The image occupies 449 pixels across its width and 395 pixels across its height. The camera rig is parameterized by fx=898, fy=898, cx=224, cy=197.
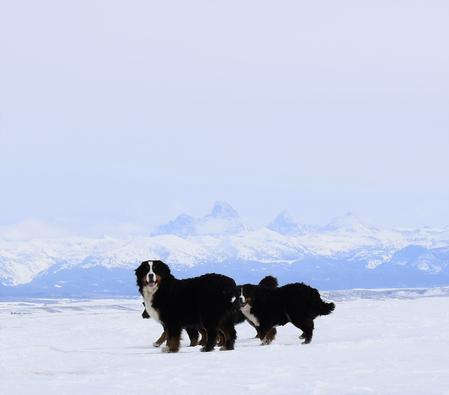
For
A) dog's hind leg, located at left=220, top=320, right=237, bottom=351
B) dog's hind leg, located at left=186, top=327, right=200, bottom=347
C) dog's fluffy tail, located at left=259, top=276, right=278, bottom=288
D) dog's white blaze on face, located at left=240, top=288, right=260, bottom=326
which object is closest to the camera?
dog's hind leg, located at left=220, top=320, right=237, bottom=351

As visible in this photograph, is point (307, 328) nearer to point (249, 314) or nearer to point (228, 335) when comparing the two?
point (249, 314)

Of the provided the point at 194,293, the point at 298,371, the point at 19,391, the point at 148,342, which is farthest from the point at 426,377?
the point at 148,342

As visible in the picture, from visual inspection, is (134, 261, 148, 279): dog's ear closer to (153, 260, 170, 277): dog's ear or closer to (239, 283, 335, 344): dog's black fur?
(153, 260, 170, 277): dog's ear

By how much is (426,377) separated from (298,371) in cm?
179

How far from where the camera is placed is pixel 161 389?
1109 centimetres

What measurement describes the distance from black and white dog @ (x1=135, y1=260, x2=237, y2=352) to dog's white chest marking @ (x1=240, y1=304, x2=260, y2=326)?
49.4 inches

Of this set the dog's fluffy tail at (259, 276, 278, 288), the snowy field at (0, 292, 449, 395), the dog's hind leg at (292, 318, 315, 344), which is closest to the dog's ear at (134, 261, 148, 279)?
the snowy field at (0, 292, 449, 395)

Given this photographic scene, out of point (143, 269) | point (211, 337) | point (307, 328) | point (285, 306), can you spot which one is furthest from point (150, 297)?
point (307, 328)

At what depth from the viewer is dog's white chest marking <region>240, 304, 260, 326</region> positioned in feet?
59.0

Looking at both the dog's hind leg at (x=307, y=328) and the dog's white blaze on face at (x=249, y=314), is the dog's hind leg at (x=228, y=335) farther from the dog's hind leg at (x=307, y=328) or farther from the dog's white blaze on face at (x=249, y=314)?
the dog's hind leg at (x=307, y=328)

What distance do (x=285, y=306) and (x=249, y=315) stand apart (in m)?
0.83

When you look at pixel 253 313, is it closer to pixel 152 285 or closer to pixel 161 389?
pixel 152 285

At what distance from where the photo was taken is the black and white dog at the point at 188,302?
16.4 metres

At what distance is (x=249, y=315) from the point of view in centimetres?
1809
